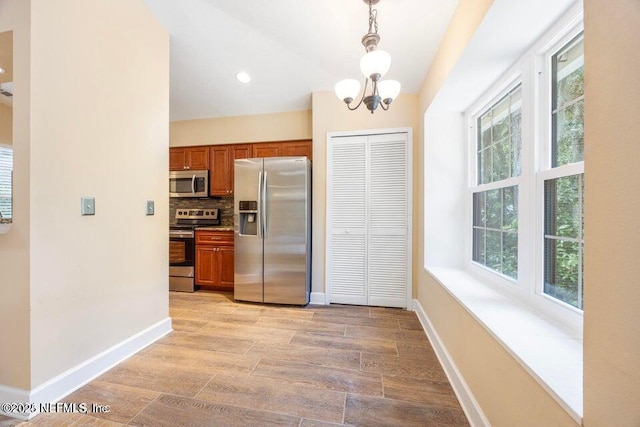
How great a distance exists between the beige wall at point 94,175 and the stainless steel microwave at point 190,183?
1581 millimetres

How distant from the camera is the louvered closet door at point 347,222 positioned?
3.06m

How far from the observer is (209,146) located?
392 centimetres

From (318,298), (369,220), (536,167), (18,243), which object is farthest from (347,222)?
(18,243)

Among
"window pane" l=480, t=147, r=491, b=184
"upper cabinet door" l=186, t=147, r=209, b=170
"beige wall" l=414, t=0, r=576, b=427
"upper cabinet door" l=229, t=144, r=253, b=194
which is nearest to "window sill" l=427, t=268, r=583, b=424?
"beige wall" l=414, t=0, r=576, b=427

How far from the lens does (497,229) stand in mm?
1896

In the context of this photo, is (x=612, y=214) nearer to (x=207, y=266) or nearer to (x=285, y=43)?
(x=285, y=43)

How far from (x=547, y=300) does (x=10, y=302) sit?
114 inches

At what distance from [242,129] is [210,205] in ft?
4.40

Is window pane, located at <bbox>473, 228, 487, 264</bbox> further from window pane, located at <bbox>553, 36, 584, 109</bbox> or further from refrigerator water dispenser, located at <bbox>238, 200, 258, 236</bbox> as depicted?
refrigerator water dispenser, located at <bbox>238, 200, 258, 236</bbox>

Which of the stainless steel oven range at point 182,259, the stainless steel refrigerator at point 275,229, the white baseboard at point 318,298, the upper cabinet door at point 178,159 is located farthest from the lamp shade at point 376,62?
the upper cabinet door at point 178,159

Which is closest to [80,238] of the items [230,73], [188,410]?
A: [188,410]

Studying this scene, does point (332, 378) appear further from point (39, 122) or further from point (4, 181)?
point (4, 181)

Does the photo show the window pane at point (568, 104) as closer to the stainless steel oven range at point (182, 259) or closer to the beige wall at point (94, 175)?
the beige wall at point (94, 175)

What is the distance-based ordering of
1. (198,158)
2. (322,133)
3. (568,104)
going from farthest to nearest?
(198,158)
(322,133)
(568,104)
